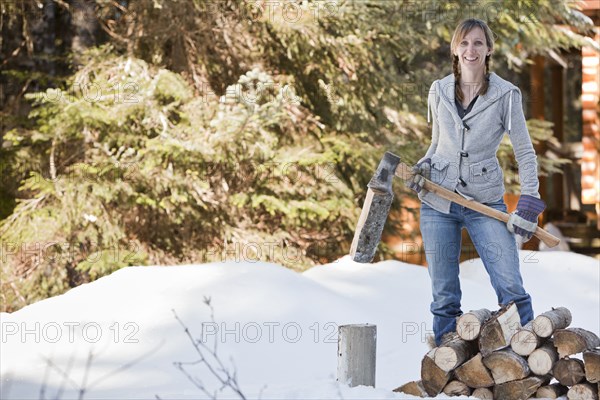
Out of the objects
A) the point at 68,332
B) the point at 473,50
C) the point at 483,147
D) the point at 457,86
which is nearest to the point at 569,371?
the point at 483,147

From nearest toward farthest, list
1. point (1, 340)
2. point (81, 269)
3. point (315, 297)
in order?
point (1, 340)
point (315, 297)
point (81, 269)

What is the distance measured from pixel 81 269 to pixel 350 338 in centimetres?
521

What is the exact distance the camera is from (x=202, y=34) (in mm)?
10555

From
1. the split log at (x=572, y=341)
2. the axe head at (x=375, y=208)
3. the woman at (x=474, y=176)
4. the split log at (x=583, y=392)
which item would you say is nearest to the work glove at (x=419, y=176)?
the woman at (x=474, y=176)

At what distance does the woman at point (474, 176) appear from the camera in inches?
190

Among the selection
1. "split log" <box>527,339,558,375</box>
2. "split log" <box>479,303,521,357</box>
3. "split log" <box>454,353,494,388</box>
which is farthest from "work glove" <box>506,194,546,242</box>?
"split log" <box>454,353,494,388</box>

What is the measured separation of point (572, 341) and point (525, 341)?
9.8 inches

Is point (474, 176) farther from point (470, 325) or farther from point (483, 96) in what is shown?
point (470, 325)

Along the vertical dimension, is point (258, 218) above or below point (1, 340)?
above

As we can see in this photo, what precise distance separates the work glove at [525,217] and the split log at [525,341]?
519 millimetres

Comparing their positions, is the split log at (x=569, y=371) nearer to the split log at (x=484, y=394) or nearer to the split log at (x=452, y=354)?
the split log at (x=484, y=394)

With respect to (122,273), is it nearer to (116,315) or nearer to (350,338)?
(116,315)

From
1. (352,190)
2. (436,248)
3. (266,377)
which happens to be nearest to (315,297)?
(266,377)

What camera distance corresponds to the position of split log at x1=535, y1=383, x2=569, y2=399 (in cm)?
463
